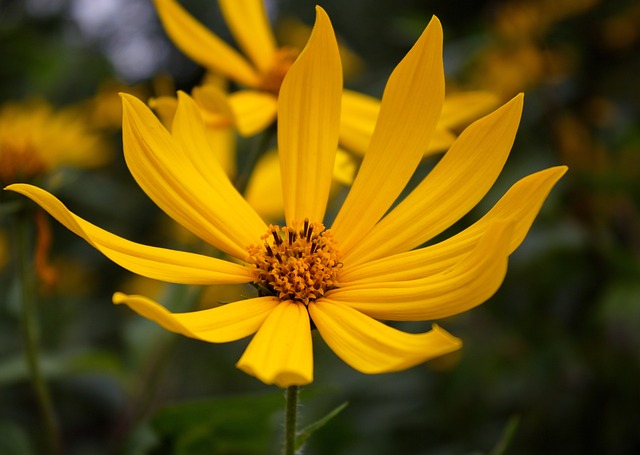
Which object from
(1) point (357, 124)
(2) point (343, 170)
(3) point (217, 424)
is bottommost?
(3) point (217, 424)

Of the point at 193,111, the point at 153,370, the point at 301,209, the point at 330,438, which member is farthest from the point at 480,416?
the point at 193,111

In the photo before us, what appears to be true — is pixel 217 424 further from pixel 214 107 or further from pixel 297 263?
pixel 214 107

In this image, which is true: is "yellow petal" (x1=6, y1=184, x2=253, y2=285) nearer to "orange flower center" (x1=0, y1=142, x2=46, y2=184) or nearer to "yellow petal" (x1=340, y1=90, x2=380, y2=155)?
"yellow petal" (x1=340, y1=90, x2=380, y2=155)

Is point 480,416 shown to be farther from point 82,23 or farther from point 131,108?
point 82,23

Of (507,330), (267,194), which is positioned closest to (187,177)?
(267,194)

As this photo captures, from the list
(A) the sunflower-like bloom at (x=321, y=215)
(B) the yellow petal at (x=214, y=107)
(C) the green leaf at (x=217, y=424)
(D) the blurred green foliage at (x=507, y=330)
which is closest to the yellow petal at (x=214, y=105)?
(B) the yellow petal at (x=214, y=107)

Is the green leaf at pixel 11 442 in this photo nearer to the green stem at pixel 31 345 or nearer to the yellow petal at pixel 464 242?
the green stem at pixel 31 345
